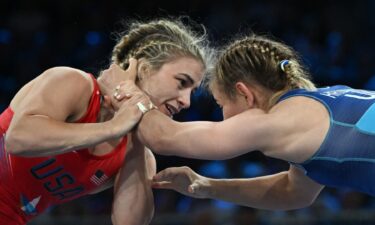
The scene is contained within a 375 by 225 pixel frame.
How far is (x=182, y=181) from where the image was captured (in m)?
3.43

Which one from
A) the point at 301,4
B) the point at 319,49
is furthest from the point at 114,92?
the point at 301,4

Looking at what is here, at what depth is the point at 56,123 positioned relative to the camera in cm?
289

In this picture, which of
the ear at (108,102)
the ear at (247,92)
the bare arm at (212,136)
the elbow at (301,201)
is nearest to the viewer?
the bare arm at (212,136)

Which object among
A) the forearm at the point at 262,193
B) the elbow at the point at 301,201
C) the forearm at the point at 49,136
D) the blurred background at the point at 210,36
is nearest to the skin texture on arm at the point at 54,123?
the forearm at the point at 49,136

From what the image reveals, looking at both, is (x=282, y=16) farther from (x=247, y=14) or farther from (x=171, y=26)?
(x=171, y=26)

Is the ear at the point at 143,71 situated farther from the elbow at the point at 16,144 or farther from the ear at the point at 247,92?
the elbow at the point at 16,144

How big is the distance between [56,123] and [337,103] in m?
1.11

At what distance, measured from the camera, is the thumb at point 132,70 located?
3.23 meters

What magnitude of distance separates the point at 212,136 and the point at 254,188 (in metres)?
0.83

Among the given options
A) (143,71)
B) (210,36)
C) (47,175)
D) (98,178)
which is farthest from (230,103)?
(210,36)

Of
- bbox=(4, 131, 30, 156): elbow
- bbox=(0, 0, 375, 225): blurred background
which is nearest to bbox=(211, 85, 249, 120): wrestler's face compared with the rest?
bbox=(4, 131, 30, 156): elbow

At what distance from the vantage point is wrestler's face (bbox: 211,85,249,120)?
3047 millimetres

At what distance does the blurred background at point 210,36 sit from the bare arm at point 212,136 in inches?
129

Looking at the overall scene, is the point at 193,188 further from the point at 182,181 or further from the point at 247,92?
the point at 247,92
